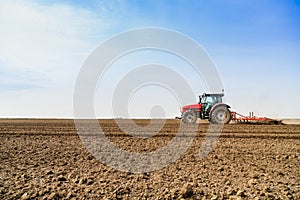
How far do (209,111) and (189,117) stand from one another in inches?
49.3

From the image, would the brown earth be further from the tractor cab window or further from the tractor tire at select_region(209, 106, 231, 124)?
the tractor cab window

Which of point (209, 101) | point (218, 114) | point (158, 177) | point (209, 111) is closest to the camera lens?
point (158, 177)

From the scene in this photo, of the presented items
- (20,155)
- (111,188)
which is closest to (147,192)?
(111,188)

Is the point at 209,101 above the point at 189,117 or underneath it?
above

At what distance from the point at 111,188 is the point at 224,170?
2524 millimetres

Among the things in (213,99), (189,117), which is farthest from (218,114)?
(189,117)

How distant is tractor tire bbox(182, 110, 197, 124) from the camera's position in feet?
66.3

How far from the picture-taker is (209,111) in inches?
793

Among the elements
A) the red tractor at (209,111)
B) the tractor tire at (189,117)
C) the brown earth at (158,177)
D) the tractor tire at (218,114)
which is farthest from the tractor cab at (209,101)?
the brown earth at (158,177)

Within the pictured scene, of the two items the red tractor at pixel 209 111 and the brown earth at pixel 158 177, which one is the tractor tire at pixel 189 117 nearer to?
the red tractor at pixel 209 111

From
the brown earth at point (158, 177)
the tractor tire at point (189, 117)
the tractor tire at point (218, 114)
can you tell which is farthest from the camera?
the tractor tire at point (189, 117)

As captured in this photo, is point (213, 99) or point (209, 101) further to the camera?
point (209, 101)

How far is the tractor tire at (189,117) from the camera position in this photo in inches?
796

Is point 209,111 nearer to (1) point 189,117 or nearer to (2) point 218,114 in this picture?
(2) point 218,114
